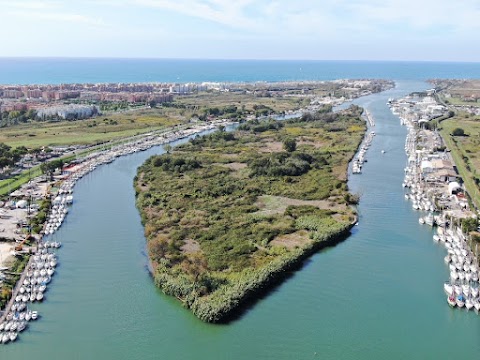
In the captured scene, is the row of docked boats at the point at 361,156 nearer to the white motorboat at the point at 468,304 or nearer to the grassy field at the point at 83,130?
the white motorboat at the point at 468,304

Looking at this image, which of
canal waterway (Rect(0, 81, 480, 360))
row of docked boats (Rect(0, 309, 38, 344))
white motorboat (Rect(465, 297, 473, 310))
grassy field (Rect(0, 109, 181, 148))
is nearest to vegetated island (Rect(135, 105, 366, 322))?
canal waterway (Rect(0, 81, 480, 360))

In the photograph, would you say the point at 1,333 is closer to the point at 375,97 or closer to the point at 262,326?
the point at 262,326

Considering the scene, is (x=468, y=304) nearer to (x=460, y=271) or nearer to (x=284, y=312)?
(x=460, y=271)

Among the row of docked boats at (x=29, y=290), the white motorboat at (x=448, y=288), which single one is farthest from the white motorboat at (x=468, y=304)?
the row of docked boats at (x=29, y=290)

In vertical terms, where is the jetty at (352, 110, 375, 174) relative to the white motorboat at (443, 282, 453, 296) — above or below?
above

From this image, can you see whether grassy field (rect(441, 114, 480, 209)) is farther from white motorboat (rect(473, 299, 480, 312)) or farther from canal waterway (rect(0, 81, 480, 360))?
white motorboat (rect(473, 299, 480, 312))

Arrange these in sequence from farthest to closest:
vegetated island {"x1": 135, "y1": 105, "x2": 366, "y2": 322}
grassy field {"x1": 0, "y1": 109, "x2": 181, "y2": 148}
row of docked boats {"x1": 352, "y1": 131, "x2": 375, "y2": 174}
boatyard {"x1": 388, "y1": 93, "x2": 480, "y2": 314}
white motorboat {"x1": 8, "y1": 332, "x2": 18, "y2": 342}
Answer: grassy field {"x1": 0, "y1": 109, "x2": 181, "y2": 148} < row of docked boats {"x1": 352, "y1": 131, "x2": 375, "y2": 174} < boatyard {"x1": 388, "y1": 93, "x2": 480, "y2": 314} < vegetated island {"x1": 135, "y1": 105, "x2": 366, "y2": 322} < white motorboat {"x1": 8, "y1": 332, "x2": 18, "y2": 342}
